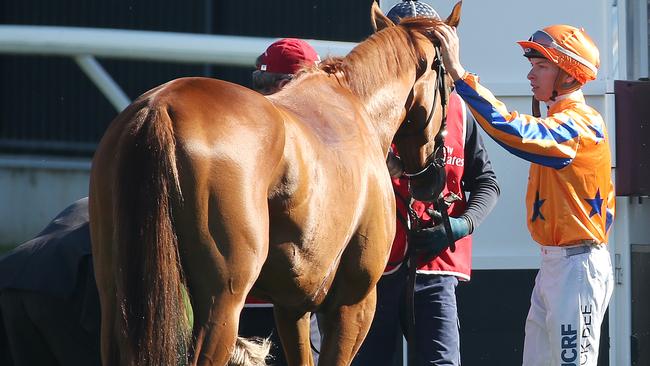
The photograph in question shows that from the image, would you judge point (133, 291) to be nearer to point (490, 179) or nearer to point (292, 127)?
point (292, 127)

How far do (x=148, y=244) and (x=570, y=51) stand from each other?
2.12 metres

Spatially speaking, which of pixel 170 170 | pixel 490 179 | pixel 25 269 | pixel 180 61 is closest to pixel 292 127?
pixel 170 170

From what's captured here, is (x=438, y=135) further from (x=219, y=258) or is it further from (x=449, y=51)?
(x=219, y=258)

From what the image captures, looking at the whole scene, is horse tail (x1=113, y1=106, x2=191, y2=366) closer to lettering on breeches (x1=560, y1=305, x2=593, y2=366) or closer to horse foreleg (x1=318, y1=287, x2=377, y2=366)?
horse foreleg (x1=318, y1=287, x2=377, y2=366)

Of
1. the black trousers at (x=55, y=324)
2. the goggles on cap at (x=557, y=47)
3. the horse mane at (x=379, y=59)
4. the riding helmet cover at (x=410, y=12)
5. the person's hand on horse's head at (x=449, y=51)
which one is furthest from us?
the riding helmet cover at (x=410, y=12)

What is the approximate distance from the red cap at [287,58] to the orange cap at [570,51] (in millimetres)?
898

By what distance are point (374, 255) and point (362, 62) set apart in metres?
0.71

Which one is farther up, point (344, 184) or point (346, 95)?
point (346, 95)

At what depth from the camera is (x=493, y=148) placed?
4.79 meters

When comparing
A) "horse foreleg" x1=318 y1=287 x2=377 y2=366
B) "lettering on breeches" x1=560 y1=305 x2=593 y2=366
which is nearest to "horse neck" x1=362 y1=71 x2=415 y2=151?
"horse foreleg" x1=318 y1=287 x2=377 y2=366

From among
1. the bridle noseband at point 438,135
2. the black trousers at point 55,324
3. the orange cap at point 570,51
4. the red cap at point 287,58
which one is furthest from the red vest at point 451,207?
the black trousers at point 55,324

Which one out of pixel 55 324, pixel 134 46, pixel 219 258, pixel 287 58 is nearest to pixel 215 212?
pixel 219 258

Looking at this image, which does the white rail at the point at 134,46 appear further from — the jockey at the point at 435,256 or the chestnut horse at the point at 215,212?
the chestnut horse at the point at 215,212

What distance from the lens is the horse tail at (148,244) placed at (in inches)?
89.6
